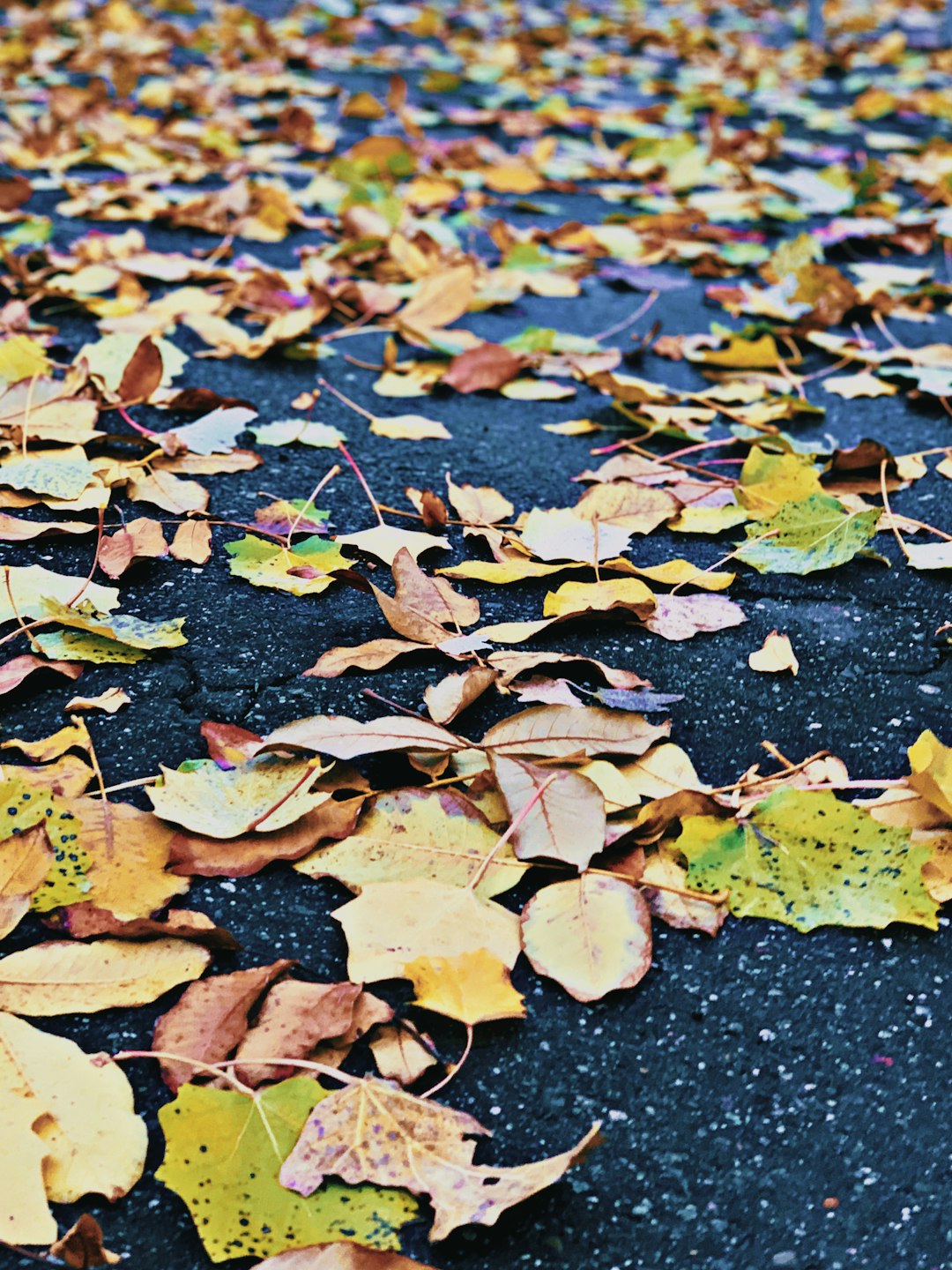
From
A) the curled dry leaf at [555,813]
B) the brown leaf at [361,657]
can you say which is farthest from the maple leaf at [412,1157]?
the brown leaf at [361,657]

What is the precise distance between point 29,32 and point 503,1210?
4968mm

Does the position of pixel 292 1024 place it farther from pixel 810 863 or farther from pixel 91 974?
pixel 810 863

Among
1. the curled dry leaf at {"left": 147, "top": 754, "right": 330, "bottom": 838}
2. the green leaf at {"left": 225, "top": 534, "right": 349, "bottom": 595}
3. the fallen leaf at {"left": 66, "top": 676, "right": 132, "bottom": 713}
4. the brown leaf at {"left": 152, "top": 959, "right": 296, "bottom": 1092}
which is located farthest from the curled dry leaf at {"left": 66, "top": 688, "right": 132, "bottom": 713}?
the brown leaf at {"left": 152, "top": 959, "right": 296, "bottom": 1092}

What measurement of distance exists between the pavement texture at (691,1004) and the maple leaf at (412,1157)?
0.08 ft

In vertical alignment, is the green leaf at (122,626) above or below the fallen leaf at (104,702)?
above

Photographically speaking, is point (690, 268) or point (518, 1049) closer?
point (518, 1049)

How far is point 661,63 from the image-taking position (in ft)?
16.6

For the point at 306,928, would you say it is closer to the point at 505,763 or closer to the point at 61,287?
the point at 505,763

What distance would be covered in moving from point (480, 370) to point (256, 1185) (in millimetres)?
1445

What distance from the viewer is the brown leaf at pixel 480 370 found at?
195 centimetres

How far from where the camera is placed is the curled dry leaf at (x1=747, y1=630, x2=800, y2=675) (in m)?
1.25

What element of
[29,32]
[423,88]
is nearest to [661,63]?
[423,88]

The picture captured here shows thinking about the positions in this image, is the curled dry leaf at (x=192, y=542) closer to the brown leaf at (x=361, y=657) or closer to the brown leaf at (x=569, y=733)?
the brown leaf at (x=361, y=657)

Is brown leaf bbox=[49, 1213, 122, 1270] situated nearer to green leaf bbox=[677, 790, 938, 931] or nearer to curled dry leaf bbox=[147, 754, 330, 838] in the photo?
curled dry leaf bbox=[147, 754, 330, 838]
